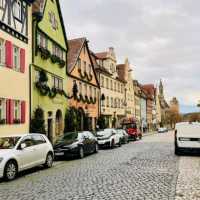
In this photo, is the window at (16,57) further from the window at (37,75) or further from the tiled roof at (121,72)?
the tiled roof at (121,72)

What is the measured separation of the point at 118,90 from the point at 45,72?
3459 cm

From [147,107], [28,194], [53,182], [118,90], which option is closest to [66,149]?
[53,182]

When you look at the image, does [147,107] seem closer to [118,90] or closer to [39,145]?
[118,90]

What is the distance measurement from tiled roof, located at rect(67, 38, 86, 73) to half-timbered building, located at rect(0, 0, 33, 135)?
1163cm

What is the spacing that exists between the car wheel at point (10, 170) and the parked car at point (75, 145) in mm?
6781

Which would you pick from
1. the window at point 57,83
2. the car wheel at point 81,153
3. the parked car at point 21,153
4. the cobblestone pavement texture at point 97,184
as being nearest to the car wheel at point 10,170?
the parked car at point 21,153

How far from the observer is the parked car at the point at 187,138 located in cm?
2158

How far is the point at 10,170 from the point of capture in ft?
41.6

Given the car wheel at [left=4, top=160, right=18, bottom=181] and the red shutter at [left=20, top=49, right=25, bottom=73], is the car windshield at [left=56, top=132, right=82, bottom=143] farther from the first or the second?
the car wheel at [left=4, top=160, right=18, bottom=181]

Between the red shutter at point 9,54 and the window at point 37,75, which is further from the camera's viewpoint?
the window at point 37,75

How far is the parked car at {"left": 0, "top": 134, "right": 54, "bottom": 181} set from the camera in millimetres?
12508

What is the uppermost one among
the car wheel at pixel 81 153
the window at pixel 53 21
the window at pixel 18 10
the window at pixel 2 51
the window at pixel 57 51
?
the window at pixel 53 21

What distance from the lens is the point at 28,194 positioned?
970 cm

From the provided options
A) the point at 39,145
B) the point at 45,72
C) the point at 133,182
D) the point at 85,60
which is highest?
the point at 85,60
